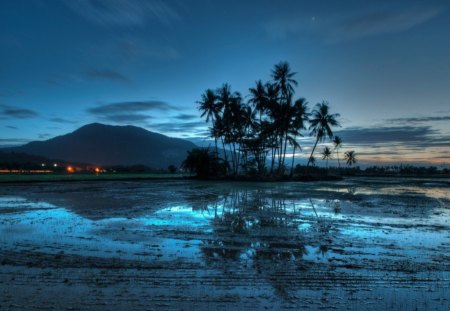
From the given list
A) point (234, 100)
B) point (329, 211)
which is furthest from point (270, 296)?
point (234, 100)

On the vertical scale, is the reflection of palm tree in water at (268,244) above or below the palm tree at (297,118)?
below

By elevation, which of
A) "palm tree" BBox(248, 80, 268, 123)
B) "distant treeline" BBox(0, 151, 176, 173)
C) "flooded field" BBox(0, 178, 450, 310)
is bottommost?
"flooded field" BBox(0, 178, 450, 310)

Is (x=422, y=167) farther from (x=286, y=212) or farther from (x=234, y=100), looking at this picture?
(x=286, y=212)

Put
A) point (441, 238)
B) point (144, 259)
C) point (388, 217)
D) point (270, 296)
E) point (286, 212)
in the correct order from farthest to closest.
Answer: point (286, 212), point (388, 217), point (441, 238), point (144, 259), point (270, 296)

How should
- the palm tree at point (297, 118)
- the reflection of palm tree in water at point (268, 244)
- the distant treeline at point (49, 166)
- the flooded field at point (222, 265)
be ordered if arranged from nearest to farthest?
the flooded field at point (222, 265)
the reflection of palm tree in water at point (268, 244)
the palm tree at point (297, 118)
the distant treeline at point (49, 166)

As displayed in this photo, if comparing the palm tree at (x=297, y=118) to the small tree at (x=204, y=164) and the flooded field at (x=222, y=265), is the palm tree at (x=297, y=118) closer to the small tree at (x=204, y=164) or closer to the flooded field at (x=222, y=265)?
the small tree at (x=204, y=164)

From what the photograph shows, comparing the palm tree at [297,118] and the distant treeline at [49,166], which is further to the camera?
the distant treeline at [49,166]

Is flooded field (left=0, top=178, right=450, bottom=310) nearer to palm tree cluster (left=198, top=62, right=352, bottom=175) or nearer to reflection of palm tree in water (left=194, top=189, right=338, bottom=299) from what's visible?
reflection of palm tree in water (left=194, top=189, right=338, bottom=299)

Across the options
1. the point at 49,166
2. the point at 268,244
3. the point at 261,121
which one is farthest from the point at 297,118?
the point at 49,166

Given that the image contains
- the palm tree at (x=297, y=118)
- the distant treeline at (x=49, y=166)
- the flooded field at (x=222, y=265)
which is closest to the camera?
the flooded field at (x=222, y=265)

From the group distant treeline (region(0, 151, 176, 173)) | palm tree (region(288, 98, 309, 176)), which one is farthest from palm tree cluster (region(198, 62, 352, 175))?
distant treeline (region(0, 151, 176, 173))

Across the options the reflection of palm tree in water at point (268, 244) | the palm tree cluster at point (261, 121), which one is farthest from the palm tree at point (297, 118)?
the reflection of palm tree in water at point (268, 244)

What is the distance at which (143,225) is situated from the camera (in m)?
10.5

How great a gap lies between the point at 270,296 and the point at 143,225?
667cm
